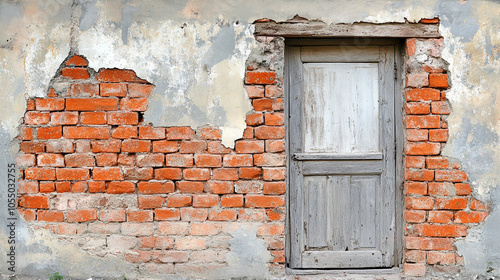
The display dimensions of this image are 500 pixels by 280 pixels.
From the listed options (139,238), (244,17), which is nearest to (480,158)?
(244,17)

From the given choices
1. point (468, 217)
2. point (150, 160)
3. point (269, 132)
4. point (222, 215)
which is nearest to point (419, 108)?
point (468, 217)

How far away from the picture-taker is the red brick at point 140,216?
288 cm

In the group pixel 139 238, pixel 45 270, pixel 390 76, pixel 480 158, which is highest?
pixel 390 76

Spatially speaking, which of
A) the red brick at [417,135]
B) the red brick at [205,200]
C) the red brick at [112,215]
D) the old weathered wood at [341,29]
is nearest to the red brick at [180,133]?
the red brick at [205,200]

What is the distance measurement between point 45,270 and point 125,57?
1701 mm

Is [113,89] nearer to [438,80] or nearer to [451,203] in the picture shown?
[438,80]

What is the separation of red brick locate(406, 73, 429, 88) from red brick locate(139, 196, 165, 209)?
79.9 inches

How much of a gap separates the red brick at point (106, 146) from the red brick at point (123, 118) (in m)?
0.14

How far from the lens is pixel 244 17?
286cm

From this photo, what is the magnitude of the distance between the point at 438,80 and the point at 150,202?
90.8 inches

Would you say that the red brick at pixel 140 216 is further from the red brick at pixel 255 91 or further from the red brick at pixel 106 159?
the red brick at pixel 255 91

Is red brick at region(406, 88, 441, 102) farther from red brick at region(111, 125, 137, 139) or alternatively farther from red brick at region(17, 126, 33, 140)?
red brick at region(17, 126, 33, 140)

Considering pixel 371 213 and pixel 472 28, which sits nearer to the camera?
pixel 472 28

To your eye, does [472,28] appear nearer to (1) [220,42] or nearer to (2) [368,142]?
→ (2) [368,142]
